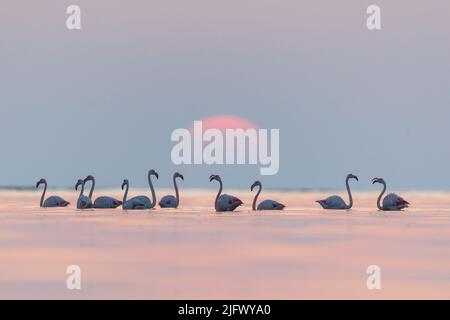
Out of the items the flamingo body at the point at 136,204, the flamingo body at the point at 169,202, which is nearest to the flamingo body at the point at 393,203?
the flamingo body at the point at 169,202

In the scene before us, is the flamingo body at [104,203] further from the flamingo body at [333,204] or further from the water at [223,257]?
the flamingo body at [333,204]

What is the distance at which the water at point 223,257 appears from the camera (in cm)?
1556

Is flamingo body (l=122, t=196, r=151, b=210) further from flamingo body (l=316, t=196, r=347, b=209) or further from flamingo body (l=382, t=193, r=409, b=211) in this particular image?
flamingo body (l=382, t=193, r=409, b=211)

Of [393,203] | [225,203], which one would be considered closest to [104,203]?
[225,203]

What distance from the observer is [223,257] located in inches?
767

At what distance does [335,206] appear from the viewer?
120ft

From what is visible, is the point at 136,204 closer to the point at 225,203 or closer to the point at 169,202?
the point at 169,202

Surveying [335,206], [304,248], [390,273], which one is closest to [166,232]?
[304,248]

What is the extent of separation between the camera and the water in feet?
51.1

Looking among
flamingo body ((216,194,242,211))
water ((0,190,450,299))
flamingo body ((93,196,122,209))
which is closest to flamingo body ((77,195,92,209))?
flamingo body ((93,196,122,209))

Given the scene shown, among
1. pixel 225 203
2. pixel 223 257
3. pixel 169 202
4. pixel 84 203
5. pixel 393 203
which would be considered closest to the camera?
pixel 223 257

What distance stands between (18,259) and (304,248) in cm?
541

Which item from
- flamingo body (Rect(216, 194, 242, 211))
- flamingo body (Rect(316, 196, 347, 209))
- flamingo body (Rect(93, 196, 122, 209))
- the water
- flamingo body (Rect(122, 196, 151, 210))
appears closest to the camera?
the water
